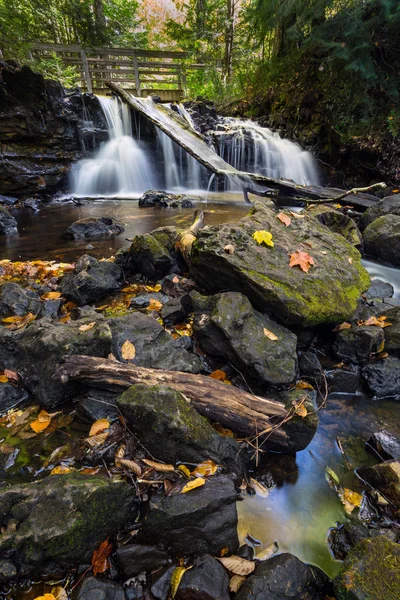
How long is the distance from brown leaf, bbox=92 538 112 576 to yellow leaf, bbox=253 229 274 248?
3.09 meters

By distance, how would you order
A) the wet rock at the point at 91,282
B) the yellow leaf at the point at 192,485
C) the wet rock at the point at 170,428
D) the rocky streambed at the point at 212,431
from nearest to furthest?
the rocky streambed at the point at 212,431 < the yellow leaf at the point at 192,485 < the wet rock at the point at 170,428 < the wet rock at the point at 91,282

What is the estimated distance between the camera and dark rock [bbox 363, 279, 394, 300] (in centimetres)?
450

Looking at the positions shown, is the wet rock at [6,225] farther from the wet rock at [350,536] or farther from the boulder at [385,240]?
the wet rock at [350,536]

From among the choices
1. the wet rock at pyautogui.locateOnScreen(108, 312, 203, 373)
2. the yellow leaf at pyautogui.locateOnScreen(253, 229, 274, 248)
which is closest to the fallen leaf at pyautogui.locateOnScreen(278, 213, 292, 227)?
→ the yellow leaf at pyautogui.locateOnScreen(253, 229, 274, 248)

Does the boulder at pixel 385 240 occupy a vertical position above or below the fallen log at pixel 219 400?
above

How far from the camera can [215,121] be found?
15.0 metres

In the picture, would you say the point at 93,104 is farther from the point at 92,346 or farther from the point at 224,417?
the point at 224,417

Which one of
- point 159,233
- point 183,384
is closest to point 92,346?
point 183,384

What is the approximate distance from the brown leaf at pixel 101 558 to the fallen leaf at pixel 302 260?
2.97m

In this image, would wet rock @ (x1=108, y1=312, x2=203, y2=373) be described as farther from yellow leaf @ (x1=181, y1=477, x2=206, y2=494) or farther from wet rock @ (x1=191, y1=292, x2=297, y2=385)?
yellow leaf @ (x1=181, y1=477, x2=206, y2=494)

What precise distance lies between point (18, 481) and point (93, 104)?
1474 cm

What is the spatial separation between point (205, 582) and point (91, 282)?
136 inches

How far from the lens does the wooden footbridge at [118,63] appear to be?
679 inches

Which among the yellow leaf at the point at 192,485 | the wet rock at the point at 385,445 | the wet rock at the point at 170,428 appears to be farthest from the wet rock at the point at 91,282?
the wet rock at the point at 385,445
